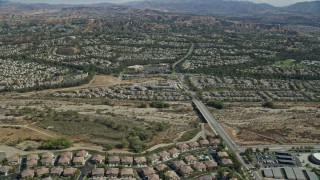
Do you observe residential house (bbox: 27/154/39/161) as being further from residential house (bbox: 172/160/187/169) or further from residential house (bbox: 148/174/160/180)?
residential house (bbox: 172/160/187/169)

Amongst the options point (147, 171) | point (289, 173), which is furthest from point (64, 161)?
point (289, 173)

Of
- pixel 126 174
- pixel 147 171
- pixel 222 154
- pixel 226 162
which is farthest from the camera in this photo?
pixel 222 154

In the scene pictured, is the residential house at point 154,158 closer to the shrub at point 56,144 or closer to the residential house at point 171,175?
the residential house at point 171,175

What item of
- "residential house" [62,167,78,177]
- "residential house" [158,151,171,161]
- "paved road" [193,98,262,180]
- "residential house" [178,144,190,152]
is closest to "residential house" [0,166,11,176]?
"residential house" [62,167,78,177]

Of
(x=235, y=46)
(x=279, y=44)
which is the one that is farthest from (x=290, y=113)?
(x=279, y=44)

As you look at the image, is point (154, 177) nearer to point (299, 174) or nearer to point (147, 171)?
point (147, 171)

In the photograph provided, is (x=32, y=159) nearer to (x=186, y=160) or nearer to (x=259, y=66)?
(x=186, y=160)

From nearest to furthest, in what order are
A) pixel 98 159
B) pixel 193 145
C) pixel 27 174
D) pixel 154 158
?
pixel 27 174, pixel 98 159, pixel 154 158, pixel 193 145
